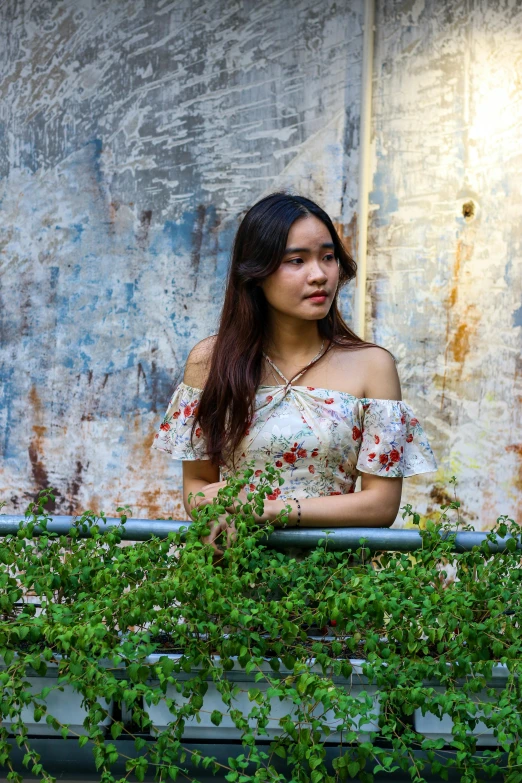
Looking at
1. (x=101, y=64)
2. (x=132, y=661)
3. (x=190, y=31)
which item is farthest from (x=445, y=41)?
(x=132, y=661)

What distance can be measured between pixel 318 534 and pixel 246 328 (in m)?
0.77

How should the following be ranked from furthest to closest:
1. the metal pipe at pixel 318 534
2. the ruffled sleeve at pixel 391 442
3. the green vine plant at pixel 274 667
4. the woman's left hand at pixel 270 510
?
the ruffled sleeve at pixel 391 442
the woman's left hand at pixel 270 510
the metal pipe at pixel 318 534
the green vine plant at pixel 274 667

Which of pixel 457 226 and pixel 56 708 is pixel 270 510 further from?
pixel 457 226

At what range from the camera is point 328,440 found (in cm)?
219

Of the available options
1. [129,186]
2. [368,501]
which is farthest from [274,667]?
[129,186]

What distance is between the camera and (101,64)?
419 cm

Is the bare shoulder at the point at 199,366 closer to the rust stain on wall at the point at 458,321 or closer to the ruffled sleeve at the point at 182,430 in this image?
the ruffled sleeve at the point at 182,430

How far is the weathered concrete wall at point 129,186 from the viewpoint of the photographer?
4.08 m

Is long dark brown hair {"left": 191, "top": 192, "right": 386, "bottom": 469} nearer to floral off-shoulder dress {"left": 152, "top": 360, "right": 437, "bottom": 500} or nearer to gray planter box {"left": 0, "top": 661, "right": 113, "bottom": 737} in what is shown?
floral off-shoulder dress {"left": 152, "top": 360, "right": 437, "bottom": 500}

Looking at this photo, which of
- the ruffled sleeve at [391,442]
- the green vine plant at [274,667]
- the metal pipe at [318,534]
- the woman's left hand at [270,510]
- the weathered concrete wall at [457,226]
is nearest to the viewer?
the green vine plant at [274,667]

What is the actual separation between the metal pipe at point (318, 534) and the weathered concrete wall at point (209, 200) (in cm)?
240

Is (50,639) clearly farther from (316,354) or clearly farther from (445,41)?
(445,41)

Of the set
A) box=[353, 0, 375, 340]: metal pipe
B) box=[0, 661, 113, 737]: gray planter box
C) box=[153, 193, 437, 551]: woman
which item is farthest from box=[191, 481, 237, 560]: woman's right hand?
box=[353, 0, 375, 340]: metal pipe

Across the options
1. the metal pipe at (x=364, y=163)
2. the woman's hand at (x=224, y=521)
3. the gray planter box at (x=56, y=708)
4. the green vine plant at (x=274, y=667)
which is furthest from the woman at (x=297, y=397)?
the metal pipe at (x=364, y=163)
